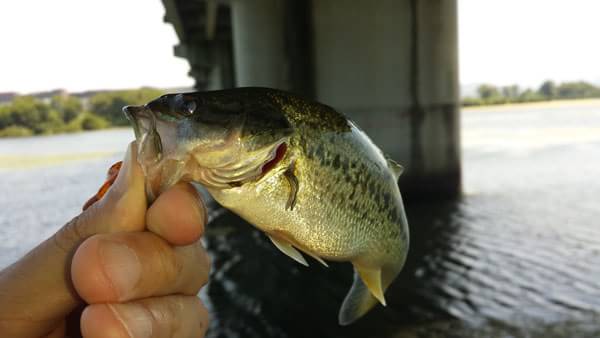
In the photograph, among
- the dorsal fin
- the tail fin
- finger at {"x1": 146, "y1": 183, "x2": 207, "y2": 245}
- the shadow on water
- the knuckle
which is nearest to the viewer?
finger at {"x1": 146, "y1": 183, "x2": 207, "y2": 245}

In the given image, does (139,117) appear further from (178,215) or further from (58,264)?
(58,264)

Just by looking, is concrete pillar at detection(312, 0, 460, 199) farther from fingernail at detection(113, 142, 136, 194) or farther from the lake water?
fingernail at detection(113, 142, 136, 194)

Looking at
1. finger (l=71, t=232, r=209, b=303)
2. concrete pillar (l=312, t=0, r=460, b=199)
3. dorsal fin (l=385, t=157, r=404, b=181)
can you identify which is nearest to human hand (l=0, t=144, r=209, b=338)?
finger (l=71, t=232, r=209, b=303)

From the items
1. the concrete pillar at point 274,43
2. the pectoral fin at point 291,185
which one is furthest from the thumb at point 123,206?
the concrete pillar at point 274,43

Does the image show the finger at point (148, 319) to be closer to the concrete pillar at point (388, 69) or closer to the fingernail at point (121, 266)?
the fingernail at point (121, 266)

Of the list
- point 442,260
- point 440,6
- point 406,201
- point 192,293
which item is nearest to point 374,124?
point 406,201

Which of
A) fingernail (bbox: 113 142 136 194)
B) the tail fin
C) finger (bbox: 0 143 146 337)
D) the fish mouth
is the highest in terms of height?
the fish mouth

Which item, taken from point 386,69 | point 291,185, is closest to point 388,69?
point 386,69
